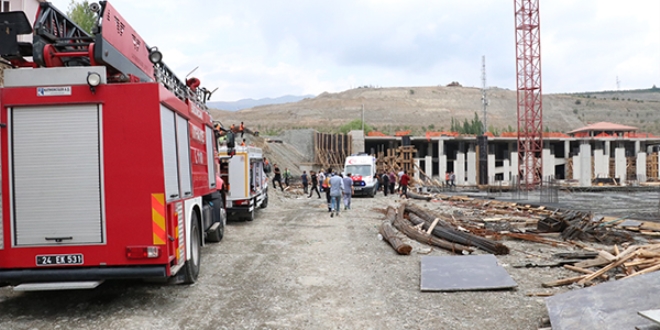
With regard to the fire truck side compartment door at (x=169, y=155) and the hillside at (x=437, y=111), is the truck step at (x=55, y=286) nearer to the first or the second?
the fire truck side compartment door at (x=169, y=155)

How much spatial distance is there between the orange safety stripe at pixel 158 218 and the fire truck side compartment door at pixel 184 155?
1099 millimetres

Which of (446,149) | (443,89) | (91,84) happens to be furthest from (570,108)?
(91,84)

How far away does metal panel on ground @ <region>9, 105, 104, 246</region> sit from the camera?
19.9ft

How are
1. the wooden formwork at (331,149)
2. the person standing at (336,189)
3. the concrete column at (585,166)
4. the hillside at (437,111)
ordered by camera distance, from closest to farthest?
the person standing at (336,189) < the concrete column at (585,166) < the wooden formwork at (331,149) < the hillside at (437,111)

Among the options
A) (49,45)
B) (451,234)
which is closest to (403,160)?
(451,234)

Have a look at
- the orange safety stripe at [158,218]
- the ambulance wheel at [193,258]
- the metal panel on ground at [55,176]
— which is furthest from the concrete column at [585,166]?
the metal panel on ground at [55,176]

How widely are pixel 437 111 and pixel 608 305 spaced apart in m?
122

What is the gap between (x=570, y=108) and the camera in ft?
419

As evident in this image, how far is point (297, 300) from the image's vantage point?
23.3ft

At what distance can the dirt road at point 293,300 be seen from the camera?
608 cm

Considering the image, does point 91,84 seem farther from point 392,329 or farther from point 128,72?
point 392,329

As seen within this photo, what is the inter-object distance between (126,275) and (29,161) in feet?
5.84

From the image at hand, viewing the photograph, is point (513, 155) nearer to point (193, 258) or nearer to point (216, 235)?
point (216, 235)

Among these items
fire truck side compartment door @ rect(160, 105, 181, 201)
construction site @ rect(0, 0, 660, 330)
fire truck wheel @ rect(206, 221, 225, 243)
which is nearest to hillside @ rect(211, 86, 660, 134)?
fire truck wheel @ rect(206, 221, 225, 243)
